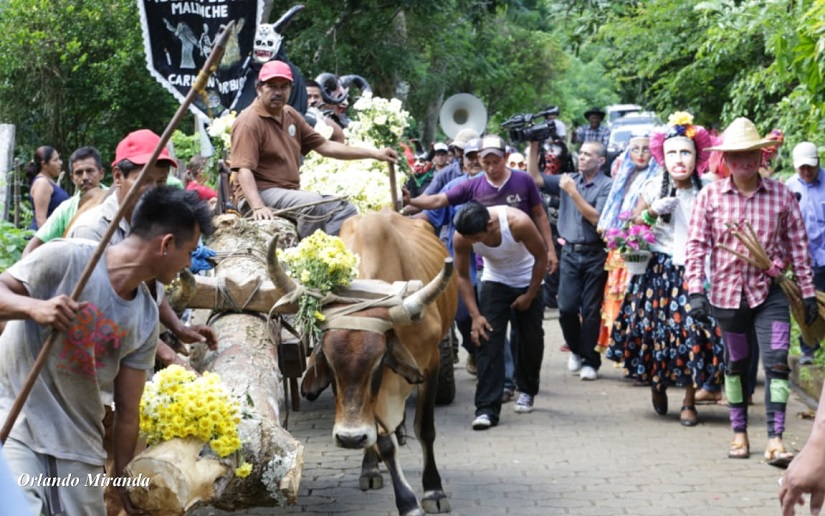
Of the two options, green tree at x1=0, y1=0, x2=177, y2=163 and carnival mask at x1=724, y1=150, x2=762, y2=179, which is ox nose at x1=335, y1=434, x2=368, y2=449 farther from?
green tree at x1=0, y1=0, x2=177, y2=163

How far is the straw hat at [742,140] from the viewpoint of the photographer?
9.39 metres

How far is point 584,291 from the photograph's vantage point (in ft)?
42.7

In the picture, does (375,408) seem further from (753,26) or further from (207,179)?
(753,26)

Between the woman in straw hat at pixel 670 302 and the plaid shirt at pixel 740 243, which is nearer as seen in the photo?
the plaid shirt at pixel 740 243

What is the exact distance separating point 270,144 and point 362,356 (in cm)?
290

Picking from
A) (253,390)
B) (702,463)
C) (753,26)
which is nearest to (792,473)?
(253,390)

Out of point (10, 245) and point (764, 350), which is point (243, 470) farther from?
point (10, 245)

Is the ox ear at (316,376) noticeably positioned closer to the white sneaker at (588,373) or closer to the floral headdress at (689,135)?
the floral headdress at (689,135)

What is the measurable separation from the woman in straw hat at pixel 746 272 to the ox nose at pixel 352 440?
3315 millimetres

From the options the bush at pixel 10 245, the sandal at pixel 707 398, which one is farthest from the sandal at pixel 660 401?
the bush at pixel 10 245

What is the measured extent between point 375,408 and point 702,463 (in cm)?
296

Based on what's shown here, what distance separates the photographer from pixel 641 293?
1114 cm

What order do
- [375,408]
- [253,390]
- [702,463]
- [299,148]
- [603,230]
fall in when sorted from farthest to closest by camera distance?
[603,230]
[299,148]
[702,463]
[375,408]
[253,390]

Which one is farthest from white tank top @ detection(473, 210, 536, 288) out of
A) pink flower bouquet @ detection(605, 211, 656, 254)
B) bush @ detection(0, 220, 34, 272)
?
bush @ detection(0, 220, 34, 272)
